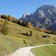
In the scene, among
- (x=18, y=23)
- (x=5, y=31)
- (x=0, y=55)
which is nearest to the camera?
(x=0, y=55)

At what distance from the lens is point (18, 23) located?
19875cm

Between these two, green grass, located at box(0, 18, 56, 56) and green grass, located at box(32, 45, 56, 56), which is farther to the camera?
green grass, located at box(32, 45, 56, 56)

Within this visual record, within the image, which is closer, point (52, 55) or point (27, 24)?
point (52, 55)

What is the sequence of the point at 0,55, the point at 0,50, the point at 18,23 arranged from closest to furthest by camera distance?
the point at 0,55 → the point at 0,50 → the point at 18,23

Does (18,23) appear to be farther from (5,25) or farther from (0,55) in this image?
(0,55)

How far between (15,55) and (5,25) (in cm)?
7009

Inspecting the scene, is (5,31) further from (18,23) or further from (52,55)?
(18,23)

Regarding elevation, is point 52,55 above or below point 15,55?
below

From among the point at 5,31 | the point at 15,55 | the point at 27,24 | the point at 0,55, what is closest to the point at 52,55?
the point at 15,55

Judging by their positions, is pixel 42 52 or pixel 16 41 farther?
pixel 16 41

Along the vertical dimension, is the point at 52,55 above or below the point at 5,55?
below

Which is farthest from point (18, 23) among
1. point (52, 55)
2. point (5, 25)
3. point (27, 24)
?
point (52, 55)

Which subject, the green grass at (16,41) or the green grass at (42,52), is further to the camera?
the green grass at (42,52)

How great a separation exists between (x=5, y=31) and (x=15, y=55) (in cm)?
6654
